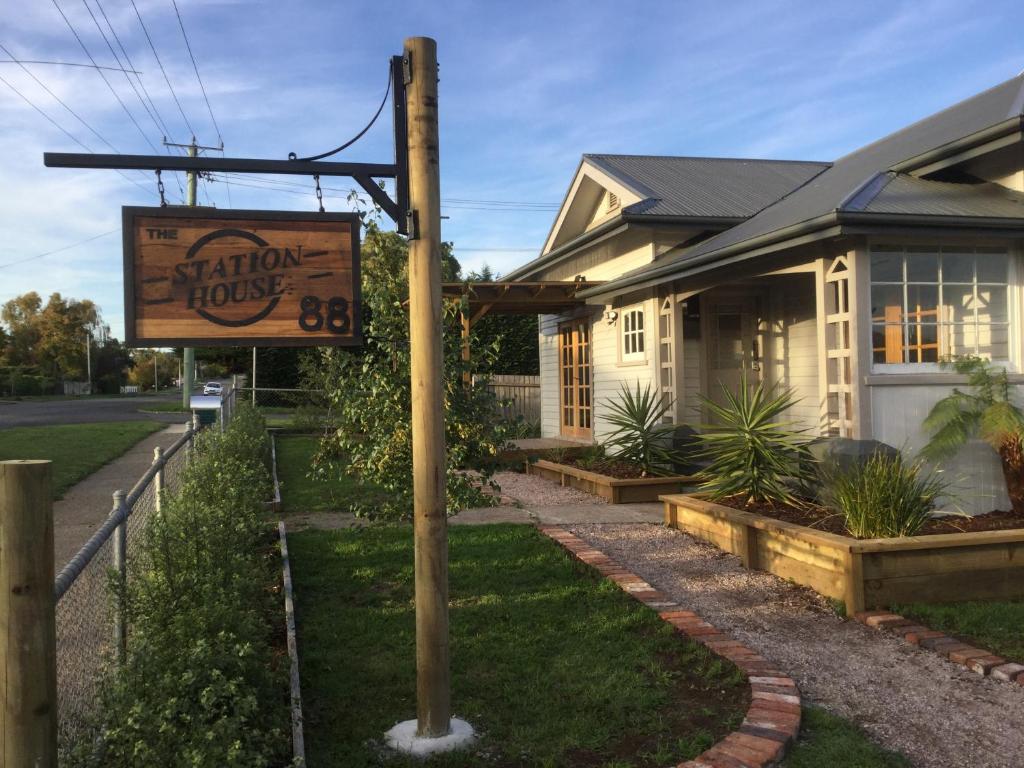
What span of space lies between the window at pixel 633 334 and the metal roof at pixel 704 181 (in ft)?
5.15

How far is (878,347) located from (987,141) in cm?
216

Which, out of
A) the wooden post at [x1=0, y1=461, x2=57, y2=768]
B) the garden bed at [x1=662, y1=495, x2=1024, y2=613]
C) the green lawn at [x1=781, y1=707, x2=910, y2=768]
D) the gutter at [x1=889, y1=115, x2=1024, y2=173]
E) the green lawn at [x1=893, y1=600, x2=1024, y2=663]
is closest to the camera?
the wooden post at [x1=0, y1=461, x2=57, y2=768]

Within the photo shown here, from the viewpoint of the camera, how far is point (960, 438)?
23.7 feet

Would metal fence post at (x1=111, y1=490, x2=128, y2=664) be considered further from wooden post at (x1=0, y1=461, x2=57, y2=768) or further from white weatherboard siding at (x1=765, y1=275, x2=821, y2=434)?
white weatherboard siding at (x1=765, y1=275, x2=821, y2=434)

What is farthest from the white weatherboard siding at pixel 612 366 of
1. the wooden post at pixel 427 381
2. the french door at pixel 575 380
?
the wooden post at pixel 427 381

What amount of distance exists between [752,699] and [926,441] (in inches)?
190

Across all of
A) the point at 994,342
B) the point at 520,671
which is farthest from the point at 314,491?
the point at 994,342

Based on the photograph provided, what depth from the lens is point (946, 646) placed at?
4.87m

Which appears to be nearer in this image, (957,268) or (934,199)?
(934,199)

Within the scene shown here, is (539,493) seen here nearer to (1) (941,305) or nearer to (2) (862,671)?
(1) (941,305)

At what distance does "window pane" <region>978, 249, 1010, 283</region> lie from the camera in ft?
27.7

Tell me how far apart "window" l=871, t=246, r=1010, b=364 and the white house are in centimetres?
2

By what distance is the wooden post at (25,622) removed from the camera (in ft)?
6.93

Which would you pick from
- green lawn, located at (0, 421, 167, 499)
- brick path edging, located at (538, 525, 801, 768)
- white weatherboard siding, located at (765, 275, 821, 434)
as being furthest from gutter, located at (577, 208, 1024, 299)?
green lawn, located at (0, 421, 167, 499)
